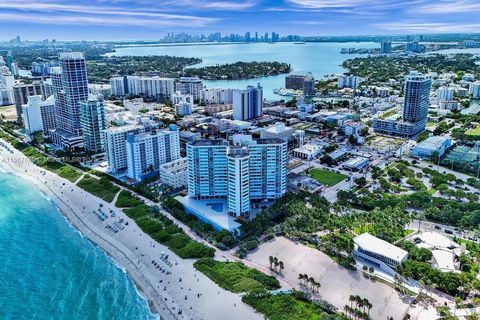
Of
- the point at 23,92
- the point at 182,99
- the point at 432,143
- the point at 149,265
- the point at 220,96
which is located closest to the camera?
the point at 149,265

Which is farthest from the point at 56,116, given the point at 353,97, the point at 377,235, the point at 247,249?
the point at 353,97

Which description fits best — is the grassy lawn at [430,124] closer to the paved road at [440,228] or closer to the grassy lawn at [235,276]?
the paved road at [440,228]

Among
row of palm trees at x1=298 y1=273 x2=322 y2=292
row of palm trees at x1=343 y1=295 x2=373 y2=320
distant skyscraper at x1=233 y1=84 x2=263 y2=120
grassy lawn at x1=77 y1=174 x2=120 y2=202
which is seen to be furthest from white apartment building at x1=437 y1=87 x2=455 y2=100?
row of palm trees at x1=343 y1=295 x2=373 y2=320

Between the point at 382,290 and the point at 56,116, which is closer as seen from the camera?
the point at 382,290

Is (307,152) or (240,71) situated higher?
(240,71)

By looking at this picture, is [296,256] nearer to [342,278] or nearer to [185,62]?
[342,278]

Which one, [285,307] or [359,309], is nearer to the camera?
[359,309]

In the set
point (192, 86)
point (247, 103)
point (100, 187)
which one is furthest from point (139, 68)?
point (100, 187)

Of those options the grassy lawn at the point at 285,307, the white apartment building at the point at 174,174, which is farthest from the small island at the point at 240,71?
the grassy lawn at the point at 285,307

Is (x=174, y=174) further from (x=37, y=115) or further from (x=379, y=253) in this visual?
(x=37, y=115)
